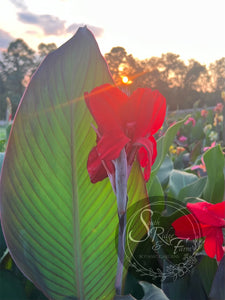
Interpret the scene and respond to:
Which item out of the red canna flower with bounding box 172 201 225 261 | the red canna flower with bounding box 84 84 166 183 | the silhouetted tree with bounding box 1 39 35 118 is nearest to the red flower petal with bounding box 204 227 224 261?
the red canna flower with bounding box 172 201 225 261

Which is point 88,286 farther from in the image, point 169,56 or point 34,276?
point 169,56

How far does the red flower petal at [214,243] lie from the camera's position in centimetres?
30

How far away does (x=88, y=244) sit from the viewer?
0.28 metres

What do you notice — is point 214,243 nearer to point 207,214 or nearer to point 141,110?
point 207,214

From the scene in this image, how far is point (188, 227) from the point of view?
0.31 m

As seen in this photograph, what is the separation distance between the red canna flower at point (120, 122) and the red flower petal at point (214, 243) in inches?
4.1

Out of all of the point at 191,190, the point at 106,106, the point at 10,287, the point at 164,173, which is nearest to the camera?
the point at 106,106

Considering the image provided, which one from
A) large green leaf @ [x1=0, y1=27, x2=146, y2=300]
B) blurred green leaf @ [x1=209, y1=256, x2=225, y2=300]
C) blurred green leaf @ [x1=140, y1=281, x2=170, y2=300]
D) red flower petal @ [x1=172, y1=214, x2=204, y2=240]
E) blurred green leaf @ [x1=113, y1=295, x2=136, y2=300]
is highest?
large green leaf @ [x1=0, y1=27, x2=146, y2=300]

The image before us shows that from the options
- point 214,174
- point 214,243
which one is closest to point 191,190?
point 214,174

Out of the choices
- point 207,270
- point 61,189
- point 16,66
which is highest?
point 16,66

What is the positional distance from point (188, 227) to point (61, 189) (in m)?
0.13

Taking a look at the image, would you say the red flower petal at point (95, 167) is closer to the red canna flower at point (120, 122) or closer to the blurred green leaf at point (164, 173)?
the red canna flower at point (120, 122)

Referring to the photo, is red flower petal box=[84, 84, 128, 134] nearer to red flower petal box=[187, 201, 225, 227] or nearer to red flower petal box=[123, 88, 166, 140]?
red flower petal box=[123, 88, 166, 140]

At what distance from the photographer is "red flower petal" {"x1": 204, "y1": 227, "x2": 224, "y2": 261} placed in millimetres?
303
